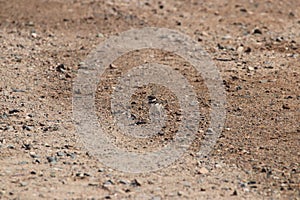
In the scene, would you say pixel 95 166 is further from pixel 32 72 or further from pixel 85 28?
pixel 85 28

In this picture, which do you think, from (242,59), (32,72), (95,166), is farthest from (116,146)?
(242,59)

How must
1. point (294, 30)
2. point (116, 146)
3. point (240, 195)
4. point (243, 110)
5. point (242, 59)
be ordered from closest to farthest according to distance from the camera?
1. point (240, 195)
2. point (116, 146)
3. point (243, 110)
4. point (242, 59)
5. point (294, 30)

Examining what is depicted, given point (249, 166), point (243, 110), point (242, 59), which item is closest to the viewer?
point (249, 166)

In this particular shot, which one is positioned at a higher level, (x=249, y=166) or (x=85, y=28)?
(x=85, y=28)

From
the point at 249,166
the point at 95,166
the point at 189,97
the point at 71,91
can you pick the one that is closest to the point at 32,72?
the point at 71,91

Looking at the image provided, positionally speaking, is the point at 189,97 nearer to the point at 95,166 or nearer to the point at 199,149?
the point at 199,149

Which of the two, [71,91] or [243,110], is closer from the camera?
[243,110]
